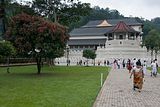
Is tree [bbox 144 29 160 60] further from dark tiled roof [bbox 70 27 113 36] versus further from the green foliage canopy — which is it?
the green foliage canopy

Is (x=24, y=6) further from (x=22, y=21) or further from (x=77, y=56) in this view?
(x=77, y=56)

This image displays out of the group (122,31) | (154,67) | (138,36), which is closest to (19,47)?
(154,67)

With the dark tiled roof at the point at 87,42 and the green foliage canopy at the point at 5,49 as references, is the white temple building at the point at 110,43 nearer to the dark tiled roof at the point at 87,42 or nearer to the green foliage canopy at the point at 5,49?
the dark tiled roof at the point at 87,42

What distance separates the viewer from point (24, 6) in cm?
5344

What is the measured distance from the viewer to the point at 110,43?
90875 mm

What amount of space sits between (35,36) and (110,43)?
58.7m

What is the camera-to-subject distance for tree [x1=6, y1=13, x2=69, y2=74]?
3312 centimetres

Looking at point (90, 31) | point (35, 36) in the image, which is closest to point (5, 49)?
point (35, 36)

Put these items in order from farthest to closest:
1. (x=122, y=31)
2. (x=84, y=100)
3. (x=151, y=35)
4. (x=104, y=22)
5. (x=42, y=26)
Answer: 1. (x=104, y=22)
2. (x=122, y=31)
3. (x=151, y=35)
4. (x=42, y=26)
5. (x=84, y=100)

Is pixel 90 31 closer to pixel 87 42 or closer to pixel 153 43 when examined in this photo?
pixel 87 42

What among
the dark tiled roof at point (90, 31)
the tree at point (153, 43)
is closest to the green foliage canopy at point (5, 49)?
the tree at point (153, 43)

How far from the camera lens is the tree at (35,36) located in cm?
3312

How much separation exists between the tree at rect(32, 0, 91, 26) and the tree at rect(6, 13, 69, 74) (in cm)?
2026

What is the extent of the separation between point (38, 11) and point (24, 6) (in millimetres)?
2767
